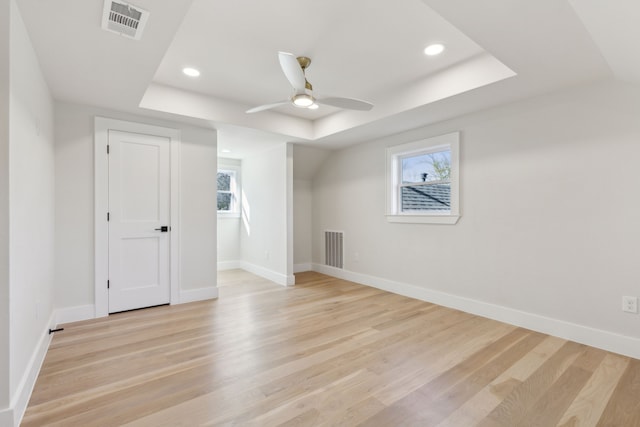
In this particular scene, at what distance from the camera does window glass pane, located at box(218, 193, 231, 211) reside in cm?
604

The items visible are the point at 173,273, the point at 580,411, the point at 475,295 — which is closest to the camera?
the point at 580,411

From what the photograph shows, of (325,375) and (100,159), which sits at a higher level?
(100,159)

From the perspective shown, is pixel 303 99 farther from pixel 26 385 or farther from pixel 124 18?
pixel 26 385

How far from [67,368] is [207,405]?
1230 millimetres

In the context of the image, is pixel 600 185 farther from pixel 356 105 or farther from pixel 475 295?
pixel 356 105

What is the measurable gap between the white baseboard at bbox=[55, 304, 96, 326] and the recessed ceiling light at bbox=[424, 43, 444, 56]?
13.4 ft

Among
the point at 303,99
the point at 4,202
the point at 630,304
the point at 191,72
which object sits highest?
the point at 191,72

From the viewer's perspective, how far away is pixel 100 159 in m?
3.25

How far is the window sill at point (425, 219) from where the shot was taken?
362 cm

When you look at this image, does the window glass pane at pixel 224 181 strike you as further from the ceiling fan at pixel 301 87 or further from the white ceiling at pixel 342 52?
the ceiling fan at pixel 301 87

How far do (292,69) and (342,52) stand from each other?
592mm

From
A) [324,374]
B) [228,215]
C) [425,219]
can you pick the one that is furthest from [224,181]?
[324,374]

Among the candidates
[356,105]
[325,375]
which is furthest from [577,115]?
[325,375]

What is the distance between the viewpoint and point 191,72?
2975 millimetres
